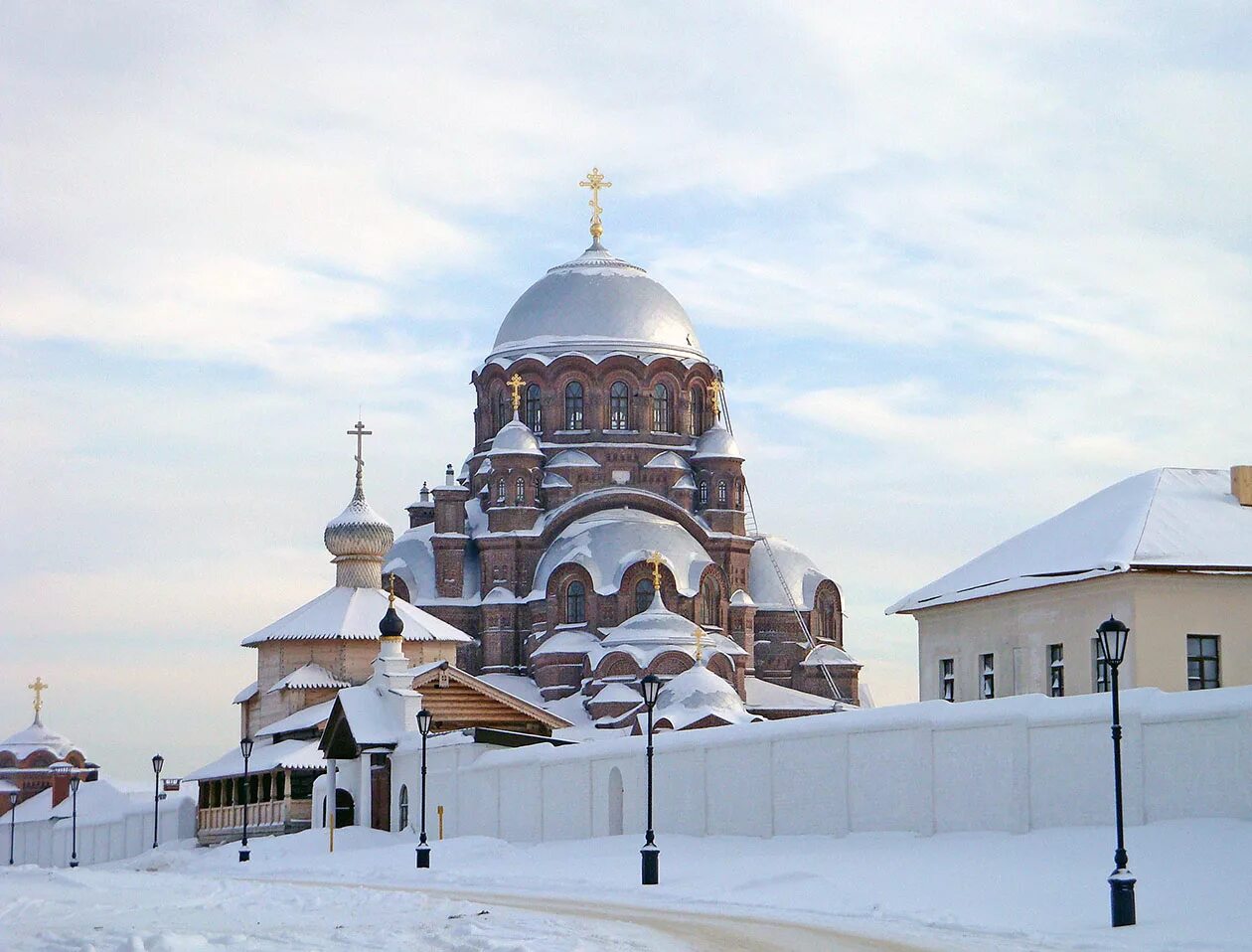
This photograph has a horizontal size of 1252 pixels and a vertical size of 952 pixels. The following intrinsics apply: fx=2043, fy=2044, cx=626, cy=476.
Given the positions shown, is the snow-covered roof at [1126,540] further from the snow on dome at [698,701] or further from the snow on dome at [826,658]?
the snow on dome at [826,658]

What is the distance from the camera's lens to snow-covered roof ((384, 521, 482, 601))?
64.4 m

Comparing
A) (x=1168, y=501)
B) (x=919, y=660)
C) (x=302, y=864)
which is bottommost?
(x=302, y=864)

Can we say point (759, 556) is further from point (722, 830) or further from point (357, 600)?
point (722, 830)

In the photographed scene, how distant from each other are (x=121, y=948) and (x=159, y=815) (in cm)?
4431

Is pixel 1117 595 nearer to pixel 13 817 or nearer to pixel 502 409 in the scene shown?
pixel 502 409

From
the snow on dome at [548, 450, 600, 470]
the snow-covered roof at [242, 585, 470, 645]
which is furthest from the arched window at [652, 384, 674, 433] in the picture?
the snow-covered roof at [242, 585, 470, 645]

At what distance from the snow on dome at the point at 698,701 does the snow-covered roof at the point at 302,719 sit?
Answer: 29.0ft

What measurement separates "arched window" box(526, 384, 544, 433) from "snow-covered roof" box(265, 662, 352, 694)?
514 inches

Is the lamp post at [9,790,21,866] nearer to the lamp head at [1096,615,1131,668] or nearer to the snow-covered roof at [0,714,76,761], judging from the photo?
the snow-covered roof at [0,714,76,761]

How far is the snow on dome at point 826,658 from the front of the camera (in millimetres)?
65500

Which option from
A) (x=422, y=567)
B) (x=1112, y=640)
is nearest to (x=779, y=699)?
(x=422, y=567)

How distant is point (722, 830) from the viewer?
29125 mm

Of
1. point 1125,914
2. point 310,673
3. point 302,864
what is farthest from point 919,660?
point 310,673

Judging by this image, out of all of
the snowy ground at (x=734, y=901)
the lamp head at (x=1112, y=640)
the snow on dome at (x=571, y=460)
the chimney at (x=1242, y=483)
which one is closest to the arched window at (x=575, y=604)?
the snow on dome at (x=571, y=460)
